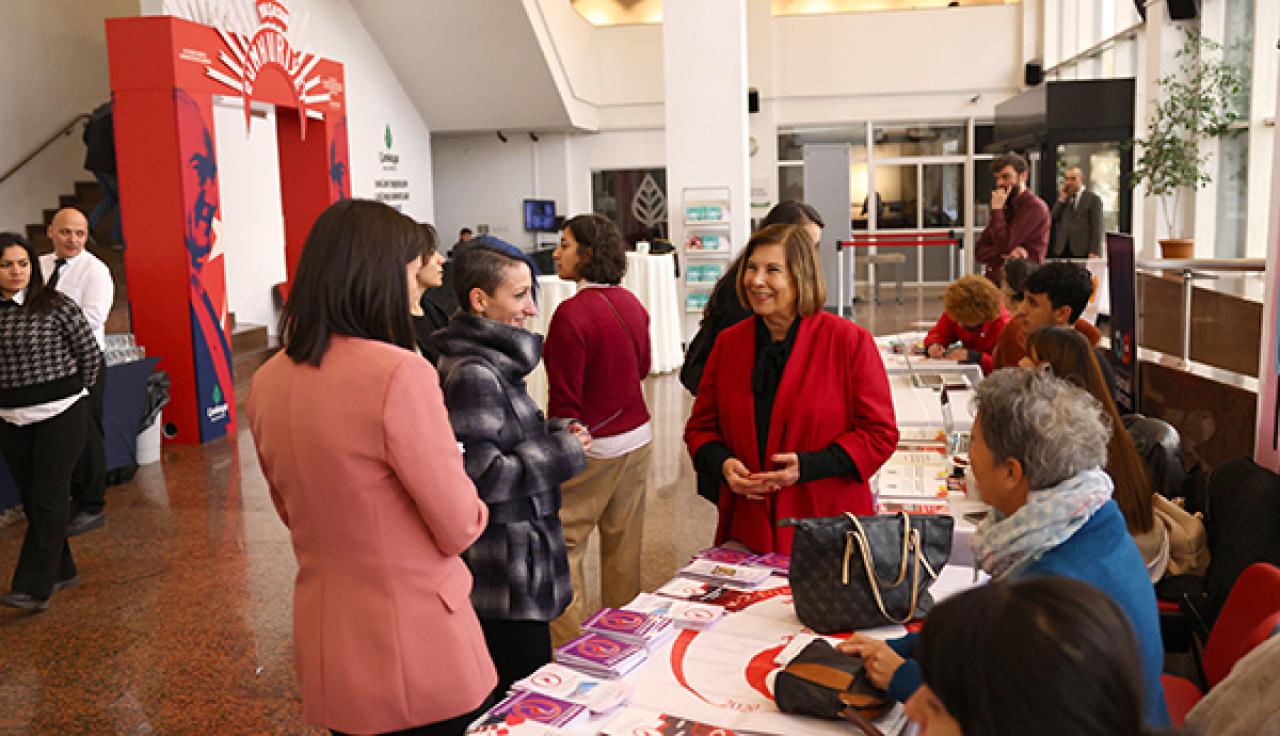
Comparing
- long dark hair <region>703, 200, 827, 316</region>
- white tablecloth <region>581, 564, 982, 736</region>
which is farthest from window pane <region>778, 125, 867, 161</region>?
white tablecloth <region>581, 564, 982, 736</region>

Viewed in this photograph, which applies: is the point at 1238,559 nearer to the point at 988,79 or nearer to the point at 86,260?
the point at 86,260

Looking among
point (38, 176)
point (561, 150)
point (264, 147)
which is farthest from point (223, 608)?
point (561, 150)

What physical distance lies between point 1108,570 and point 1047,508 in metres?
0.15

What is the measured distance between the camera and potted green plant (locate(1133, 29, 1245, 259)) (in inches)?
407

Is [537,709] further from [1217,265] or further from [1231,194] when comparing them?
[1231,194]

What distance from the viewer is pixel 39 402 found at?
195 inches

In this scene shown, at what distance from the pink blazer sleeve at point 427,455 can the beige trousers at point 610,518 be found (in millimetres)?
1908

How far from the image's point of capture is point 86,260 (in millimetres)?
6848

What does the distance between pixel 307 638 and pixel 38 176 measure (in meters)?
11.0

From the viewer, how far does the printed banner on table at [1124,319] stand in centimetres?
446

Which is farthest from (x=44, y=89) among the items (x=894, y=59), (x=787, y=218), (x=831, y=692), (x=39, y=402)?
(x=894, y=59)

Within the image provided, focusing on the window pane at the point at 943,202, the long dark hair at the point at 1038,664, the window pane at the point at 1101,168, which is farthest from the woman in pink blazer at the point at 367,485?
the window pane at the point at 943,202

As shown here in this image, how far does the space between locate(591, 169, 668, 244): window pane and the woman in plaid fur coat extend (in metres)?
18.0

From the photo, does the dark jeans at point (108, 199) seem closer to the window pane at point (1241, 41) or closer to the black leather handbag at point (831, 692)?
the black leather handbag at point (831, 692)
